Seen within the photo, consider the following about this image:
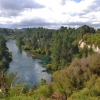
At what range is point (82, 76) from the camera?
24484 mm

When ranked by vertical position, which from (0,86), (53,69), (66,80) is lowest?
(53,69)

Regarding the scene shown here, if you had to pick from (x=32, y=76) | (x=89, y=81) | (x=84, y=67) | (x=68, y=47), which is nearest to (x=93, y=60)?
(x=84, y=67)

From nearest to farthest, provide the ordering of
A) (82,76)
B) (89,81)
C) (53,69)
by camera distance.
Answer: (89,81)
(82,76)
(53,69)

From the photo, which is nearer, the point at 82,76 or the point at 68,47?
the point at 82,76

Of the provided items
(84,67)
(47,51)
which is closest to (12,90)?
(84,67)

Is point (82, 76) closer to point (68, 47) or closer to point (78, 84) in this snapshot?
point (78, 84)

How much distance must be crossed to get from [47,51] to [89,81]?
40.4 metres

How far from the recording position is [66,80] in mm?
23562

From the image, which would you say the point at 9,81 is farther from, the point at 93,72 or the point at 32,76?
the point at 32,76

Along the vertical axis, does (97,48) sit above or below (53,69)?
above

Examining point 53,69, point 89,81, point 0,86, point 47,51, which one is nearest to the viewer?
point 0,86

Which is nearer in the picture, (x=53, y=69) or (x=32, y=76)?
(x=32, y=76)

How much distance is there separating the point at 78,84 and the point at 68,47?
30.3 meters

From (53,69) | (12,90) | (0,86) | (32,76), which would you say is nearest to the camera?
(12,90)
